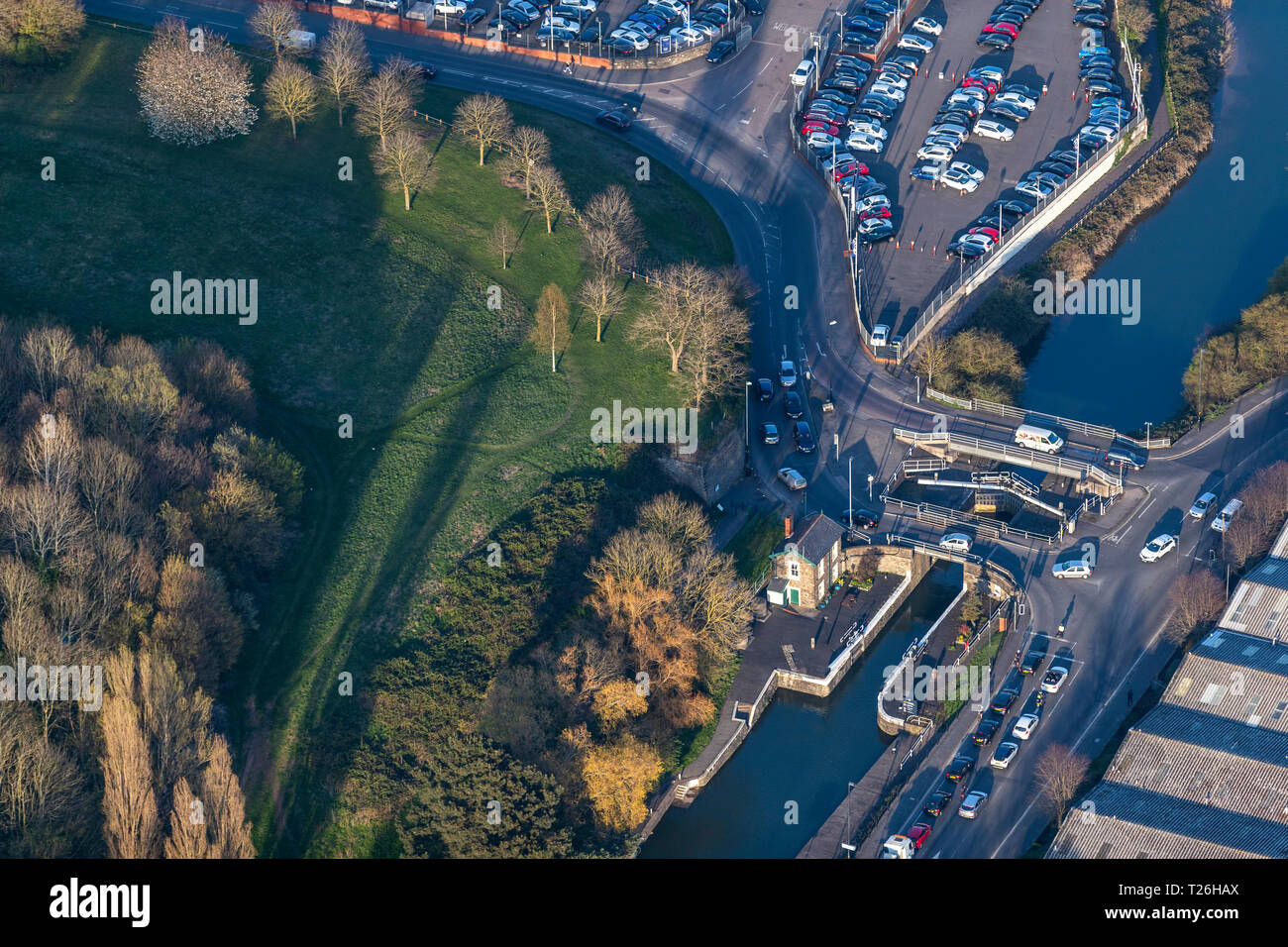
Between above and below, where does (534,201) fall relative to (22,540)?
above

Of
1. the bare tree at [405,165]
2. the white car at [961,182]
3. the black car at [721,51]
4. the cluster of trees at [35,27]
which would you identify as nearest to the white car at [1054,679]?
the white car at [961,182]

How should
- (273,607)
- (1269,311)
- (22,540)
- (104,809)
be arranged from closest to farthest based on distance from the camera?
1. (104,809)
2. (22,540)
3. (273,607)
4. (1269,311)

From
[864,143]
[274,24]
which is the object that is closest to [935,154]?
[864,143]

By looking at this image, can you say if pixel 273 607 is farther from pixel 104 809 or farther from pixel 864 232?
pixel 864 232

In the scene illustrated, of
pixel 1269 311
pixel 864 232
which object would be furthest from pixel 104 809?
pixel 1269 311

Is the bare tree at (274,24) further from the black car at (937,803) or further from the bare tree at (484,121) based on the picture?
the black car at (937,803)

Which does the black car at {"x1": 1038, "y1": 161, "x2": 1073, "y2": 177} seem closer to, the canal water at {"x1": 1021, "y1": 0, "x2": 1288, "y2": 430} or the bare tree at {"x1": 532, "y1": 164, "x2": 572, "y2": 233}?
the canal water at {"x1": 1021, "y1": 0, "x2": 1288, "y2": 430}
